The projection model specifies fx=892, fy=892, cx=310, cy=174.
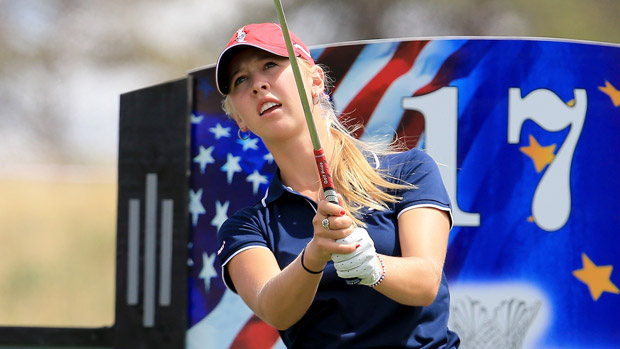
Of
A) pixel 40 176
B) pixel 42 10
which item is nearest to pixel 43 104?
pixel 42 10

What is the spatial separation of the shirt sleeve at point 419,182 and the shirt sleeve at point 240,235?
0.32 m

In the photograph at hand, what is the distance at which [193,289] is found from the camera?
4285 mm

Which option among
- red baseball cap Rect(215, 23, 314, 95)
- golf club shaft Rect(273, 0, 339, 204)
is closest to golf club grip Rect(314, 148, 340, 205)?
golf club shaft Rect(273, 0, 339, 204)

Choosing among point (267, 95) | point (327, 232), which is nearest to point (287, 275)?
point (327, 232)

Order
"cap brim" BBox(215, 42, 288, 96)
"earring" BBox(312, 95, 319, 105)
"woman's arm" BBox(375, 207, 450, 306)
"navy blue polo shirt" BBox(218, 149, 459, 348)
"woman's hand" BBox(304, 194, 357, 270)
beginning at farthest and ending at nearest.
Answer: "earring" BBox(312, 95, 319, 105)
"cap brim" BBox(215, 42, 288, 96)
"navy blue polo shirt" BBox(218, 149, 459, 348)
"woman's arm" BBox(375, 207, 450, 306)
"woman's hand" BBox(304, 194, 357, 270)

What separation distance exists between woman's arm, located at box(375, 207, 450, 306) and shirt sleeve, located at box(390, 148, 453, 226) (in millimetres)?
16

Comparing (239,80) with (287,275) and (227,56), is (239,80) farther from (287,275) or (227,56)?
(287,275)

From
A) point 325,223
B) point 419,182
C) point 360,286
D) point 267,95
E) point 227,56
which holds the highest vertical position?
point 227,56

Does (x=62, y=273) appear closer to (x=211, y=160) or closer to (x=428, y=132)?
(x=211, y=160)

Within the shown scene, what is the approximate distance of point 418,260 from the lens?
1.74 metres

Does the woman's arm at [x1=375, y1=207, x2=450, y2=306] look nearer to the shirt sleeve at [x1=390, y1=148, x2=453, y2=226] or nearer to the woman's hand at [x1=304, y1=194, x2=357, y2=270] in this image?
the shirt sleeve at [x1=390, y1=148, x2=453, y2=226]

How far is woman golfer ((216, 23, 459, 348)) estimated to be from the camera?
1.69 metres

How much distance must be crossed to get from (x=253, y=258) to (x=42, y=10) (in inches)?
305

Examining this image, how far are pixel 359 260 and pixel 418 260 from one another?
0.19 meters
